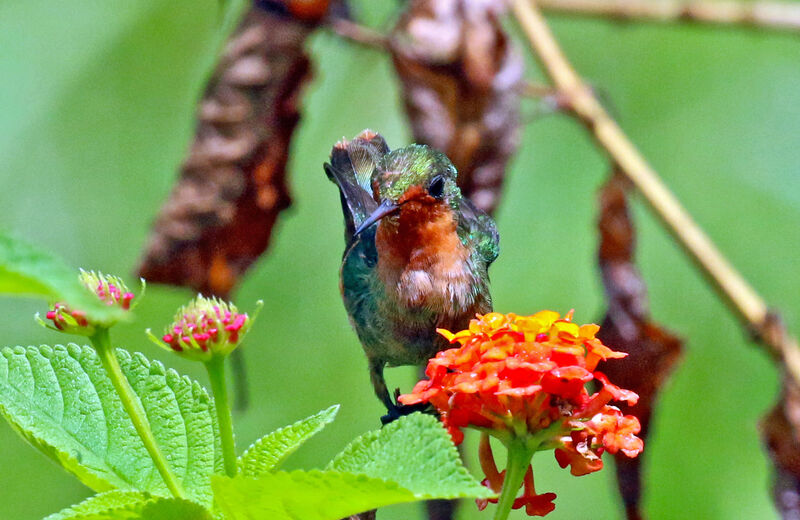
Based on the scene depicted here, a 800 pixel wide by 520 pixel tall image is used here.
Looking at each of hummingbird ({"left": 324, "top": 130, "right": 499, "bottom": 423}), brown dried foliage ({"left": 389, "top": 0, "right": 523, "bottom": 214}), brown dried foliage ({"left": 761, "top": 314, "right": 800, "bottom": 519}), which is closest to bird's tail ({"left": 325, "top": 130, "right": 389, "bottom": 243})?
hummingbird ({"left": 324, "top": 130, "right": 499, "bottom": 423})

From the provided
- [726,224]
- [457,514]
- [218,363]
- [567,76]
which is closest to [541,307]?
[726,224]

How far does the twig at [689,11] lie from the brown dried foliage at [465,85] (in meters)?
0.62

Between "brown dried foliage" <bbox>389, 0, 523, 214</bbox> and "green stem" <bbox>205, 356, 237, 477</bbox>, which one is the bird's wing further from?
"green stem" <bbox>205, 356, 237, 477</bbox>

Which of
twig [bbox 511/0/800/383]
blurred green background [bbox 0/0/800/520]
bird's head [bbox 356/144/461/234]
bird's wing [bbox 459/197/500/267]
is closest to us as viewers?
bird's head [bbox 356/144/461/234]

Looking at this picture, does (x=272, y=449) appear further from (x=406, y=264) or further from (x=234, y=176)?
(x=234, y=176)

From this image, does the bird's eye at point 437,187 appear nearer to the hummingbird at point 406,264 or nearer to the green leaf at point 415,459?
the hummingbird at point 406,264

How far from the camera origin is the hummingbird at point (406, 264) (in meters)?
1.94

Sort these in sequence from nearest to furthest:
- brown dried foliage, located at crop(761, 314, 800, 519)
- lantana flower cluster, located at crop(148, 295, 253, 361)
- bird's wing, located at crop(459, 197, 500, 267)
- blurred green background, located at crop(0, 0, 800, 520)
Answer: lantana flower cluster, located at crop(148, 295, 253, 361), bird's wing, located at crop(459, 197, 500, 267), brown dried foliage, located at crop(761, 314, 800, 519), blurred green background, located at crop(0, 0, 800, 520)

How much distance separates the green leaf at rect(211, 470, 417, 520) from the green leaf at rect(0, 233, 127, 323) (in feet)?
1.08

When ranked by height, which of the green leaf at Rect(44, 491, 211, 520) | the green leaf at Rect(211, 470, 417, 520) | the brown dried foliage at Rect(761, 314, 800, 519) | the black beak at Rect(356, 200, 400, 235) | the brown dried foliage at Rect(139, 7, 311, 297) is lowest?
the green leaf at Rect(211, 470, 417, 520)

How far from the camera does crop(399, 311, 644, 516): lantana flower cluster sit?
139cm

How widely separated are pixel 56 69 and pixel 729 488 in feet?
13.2

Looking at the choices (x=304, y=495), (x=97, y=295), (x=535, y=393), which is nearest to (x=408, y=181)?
(x=535, y=393)

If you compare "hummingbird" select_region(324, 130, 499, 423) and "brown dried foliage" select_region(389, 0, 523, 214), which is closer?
"hummingbird" select_region(324, 130, 499, 423)
